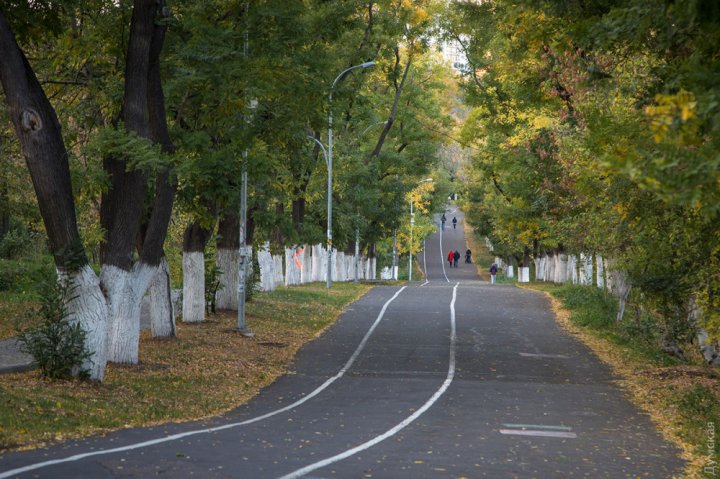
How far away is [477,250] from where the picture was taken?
12331 cm

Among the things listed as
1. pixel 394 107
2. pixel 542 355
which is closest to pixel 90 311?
pixel 542 355

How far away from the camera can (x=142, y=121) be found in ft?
56.9

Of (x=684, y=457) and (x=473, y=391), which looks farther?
(x=473, y=391)

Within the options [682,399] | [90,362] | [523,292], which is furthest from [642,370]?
[523,292]

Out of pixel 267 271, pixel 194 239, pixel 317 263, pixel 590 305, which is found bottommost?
pixel 590 305

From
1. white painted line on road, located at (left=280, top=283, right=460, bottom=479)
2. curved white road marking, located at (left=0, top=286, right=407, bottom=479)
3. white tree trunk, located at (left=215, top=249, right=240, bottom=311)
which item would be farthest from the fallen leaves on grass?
white tree trunk, located at (left=215, top=249, right=240, bottom=311)

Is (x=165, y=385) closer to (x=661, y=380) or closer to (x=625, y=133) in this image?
(x=625, y=133)

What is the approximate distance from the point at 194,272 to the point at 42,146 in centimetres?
1073

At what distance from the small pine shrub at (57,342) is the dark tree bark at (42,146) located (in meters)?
0.57

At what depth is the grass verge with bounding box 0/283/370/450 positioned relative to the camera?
526 inches

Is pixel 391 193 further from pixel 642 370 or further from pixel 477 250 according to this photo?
pixel 477 250

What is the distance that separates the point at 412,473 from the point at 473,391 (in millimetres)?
8199

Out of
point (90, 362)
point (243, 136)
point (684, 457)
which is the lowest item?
point (684, 457)

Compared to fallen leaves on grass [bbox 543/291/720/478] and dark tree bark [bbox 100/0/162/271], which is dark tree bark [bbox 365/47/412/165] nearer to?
fallen leaves on grass [bbox 543/291/720/478]
